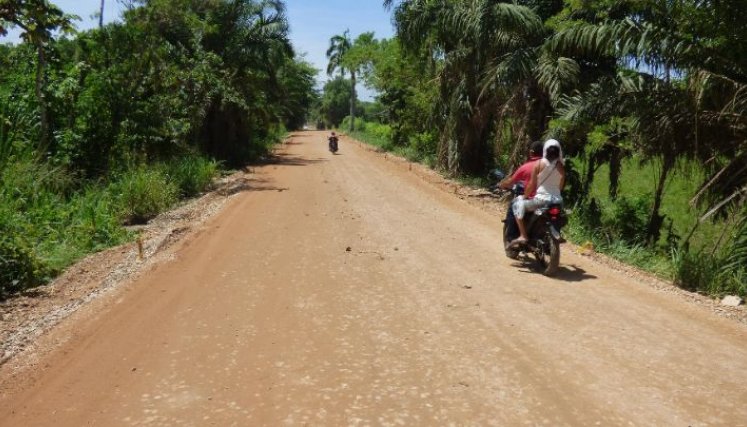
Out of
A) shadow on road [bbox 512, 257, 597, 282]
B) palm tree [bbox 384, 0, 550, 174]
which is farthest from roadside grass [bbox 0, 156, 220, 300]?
palm tree [bbox 384, 0, 550, 174]

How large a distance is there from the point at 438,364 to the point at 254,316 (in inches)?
79.2

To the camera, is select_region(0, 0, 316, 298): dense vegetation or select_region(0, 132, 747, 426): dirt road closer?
select_region(0, 132, 747, 426): dirt road

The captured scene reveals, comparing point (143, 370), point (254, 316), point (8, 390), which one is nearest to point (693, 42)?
point (254, 316)

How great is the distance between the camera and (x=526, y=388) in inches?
163

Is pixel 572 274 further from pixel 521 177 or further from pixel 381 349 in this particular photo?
pixel 381 349

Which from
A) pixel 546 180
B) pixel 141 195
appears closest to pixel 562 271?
pixel 546 180

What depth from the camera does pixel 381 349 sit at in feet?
15.8

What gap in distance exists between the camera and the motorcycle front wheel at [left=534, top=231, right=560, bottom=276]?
7.16m

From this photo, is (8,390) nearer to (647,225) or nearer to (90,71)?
(647,225)

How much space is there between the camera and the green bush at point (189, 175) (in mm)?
14828

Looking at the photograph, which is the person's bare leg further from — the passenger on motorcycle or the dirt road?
the dirt road

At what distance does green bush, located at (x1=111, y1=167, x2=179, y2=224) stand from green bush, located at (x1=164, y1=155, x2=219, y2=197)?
128 cm

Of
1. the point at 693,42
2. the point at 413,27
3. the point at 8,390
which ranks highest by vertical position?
the point at 413,27

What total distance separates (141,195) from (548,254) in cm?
844
